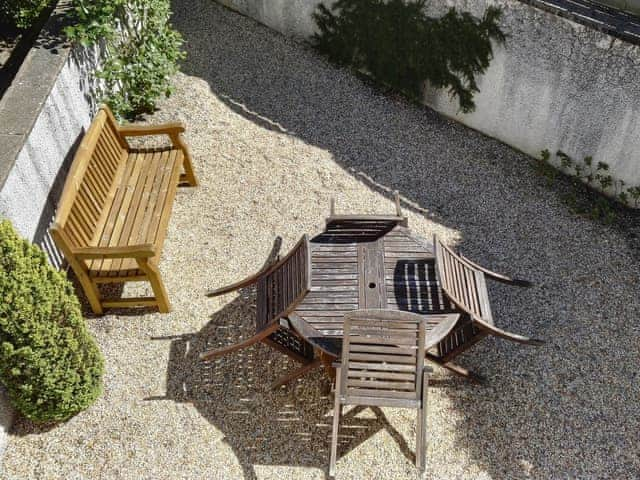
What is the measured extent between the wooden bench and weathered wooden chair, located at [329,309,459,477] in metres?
1.73

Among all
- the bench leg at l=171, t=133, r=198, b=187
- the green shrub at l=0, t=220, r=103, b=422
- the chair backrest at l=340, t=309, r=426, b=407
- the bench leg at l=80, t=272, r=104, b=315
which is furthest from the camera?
the bench leg at l=171, t=133, r=198, b=187

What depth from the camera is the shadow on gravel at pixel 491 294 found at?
15.8ft

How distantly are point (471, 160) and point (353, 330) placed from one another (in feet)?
12.5

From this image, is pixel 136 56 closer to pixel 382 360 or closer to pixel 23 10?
pixel 23 10

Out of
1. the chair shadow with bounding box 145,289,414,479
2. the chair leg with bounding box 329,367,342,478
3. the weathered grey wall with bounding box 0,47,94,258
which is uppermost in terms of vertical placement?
the weathered grey wall with bounding box 0,47,94,258

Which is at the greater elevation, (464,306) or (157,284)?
(464,306)

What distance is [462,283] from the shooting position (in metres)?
5.02

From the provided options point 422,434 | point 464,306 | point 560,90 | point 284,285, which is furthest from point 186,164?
point 560,90

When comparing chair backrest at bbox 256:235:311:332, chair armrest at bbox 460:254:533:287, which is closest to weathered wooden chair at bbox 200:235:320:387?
chair backrest at bbox 256:235:311:332

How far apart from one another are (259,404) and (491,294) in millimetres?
2453

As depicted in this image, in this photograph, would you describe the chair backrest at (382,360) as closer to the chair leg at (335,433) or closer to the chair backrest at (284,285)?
the chair leg at (335,433)

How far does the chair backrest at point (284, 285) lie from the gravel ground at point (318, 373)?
0.52 metres

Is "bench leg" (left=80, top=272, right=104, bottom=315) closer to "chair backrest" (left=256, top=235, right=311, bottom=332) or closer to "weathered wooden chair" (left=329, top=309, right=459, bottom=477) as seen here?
"chair backrest" (left=256, top=235, right=311, bottom=332)

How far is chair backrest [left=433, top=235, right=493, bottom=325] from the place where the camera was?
4.66 meters
